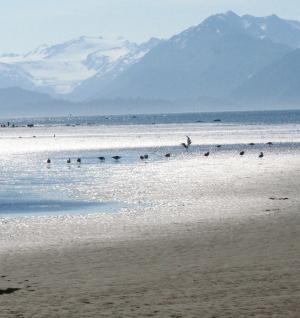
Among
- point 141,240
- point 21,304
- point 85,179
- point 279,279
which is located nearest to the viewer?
point 21,304

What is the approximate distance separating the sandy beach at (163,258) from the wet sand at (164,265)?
0.10ft

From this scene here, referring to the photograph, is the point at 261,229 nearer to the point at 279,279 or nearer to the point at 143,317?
the point at 279,279

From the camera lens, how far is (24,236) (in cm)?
3192

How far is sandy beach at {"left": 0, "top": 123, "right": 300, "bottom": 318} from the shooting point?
19953 millimetres

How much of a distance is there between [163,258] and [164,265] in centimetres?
116

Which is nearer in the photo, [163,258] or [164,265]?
[164,265]

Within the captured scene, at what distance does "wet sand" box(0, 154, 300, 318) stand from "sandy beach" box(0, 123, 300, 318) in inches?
1.2

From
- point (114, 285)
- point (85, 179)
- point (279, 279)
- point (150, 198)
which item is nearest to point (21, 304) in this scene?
point (114, 285)

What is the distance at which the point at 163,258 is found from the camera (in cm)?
2634

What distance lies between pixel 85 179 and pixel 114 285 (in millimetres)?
38588

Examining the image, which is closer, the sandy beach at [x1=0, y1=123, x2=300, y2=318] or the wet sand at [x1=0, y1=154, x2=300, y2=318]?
the wet sand at [x1=0, y1=154, x2=300, y2=318]

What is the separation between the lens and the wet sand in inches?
780

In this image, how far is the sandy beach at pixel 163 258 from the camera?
20.0 m

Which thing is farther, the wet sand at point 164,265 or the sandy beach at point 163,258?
the sandy beach at point 163,258
